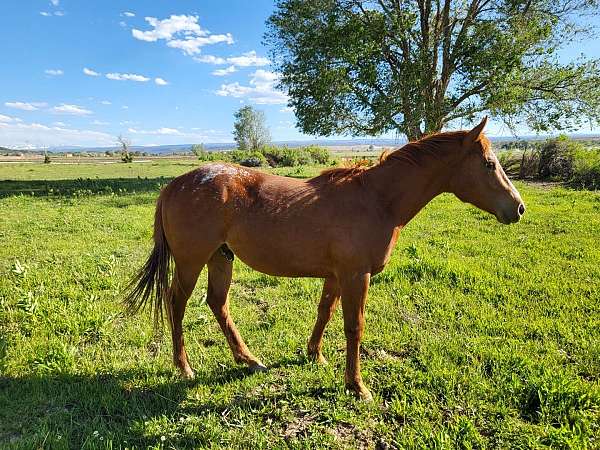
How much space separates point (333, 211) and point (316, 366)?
1588 mm

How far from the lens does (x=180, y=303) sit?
3582mm

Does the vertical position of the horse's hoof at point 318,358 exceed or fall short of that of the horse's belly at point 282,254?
it falls short

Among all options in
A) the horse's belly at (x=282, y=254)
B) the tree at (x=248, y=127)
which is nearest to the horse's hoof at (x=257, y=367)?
the horse's belly at (x=282, y=254)

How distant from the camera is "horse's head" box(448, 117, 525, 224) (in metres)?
3.08

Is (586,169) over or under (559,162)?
under

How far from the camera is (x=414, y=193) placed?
3223 mm

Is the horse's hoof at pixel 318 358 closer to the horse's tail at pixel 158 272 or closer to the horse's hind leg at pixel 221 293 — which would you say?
the horse's hind leg at pixel 221 293

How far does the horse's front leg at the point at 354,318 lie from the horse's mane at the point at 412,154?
0.93 metres

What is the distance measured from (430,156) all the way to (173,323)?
2913 millimetres

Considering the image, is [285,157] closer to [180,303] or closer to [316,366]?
[180,303]

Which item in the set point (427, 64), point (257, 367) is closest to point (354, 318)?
point (257, 367)

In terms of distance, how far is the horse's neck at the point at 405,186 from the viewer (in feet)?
10.5

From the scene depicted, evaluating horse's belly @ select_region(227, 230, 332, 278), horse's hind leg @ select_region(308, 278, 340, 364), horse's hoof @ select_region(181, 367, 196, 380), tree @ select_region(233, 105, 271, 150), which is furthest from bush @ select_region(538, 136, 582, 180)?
tree @ select_region(233, 105, 271, 150)

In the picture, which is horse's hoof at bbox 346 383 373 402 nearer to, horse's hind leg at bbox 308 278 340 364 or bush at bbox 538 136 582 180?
horse's hind leg at bbox 308 278 340 364
